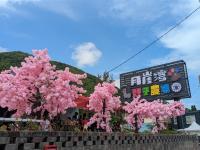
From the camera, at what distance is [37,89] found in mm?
11391

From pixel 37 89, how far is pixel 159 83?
25.9 meters

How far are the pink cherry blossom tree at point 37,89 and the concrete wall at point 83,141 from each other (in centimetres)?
204

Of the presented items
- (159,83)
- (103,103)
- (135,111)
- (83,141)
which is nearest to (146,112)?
(135,111)

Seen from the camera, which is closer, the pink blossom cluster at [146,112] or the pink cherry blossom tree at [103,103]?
the pink cherry blossom tree at [103,103]

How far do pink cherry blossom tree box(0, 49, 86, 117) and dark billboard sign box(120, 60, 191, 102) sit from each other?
24.0 m

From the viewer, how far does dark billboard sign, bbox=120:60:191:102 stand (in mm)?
34469

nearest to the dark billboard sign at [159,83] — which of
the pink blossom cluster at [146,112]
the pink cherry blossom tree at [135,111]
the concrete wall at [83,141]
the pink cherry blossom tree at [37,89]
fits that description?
the pink blossom cluster at [146,112]

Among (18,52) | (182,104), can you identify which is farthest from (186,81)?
(18,52)

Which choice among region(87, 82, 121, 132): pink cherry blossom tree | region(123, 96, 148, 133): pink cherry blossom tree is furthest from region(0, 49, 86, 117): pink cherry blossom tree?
region(123, 96, 148, 133): pink cherry blossom tree

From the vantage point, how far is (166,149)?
643 inches

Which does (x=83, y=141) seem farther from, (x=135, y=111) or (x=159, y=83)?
(x=159, y=83)

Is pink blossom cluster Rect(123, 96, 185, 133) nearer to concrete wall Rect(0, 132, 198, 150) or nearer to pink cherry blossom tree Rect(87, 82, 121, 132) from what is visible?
pink cherry blossom tree Rect(87, 82, 121, 132)

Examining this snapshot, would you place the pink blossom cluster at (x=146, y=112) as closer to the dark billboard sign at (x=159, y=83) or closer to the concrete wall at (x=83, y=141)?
the concrete wall at (x=83, y=141)

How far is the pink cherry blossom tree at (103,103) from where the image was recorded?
645 inches
